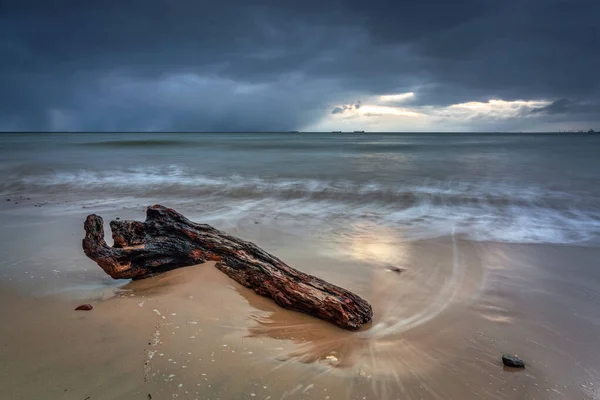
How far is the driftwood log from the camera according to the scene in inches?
140

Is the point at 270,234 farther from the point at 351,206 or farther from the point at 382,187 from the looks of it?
the point at 382,187

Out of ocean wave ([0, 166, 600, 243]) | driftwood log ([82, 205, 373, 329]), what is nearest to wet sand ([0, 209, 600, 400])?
driftwood log ([82, 205, 373, 329])

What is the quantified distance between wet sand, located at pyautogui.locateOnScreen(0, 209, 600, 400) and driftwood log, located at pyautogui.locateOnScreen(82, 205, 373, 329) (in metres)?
0.14

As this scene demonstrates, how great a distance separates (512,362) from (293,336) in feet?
5.85

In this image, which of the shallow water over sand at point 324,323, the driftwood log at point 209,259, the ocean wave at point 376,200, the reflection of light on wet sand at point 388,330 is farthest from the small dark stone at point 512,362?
the ocean wave at point 376,200

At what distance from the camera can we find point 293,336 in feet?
10.7

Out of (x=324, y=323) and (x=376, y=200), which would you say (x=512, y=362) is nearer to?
(x=324, y=323)

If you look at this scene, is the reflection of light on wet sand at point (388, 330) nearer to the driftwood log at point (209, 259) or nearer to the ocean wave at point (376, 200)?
the driftwood log at point (209, 259)

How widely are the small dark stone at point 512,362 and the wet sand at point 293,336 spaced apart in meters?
0.07

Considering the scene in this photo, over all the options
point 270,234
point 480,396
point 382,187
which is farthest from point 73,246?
point 382,187

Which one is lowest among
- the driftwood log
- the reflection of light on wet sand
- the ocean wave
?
the ocean wave

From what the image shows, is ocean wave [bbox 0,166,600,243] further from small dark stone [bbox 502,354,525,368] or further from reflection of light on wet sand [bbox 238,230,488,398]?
small dark stone [bbox 502,354,525,368]

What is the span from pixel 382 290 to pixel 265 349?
75.5 inches

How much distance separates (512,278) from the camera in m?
5.00
